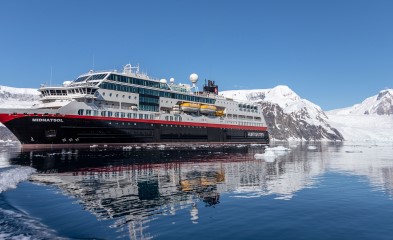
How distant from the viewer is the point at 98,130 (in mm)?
56719

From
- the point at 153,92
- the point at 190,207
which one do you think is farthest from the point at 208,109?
the point at 190,207

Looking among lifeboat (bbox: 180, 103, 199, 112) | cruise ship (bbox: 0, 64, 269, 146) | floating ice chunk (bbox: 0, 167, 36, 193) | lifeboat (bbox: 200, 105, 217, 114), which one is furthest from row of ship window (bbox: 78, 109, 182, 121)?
floating ice chunk (bbox: 0, 167, 36, 193)

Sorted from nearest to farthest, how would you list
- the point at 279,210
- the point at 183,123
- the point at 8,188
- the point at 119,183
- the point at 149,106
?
the point at 279,210 → the point at 8,188 → the point at 119,183 → the point at 149,106 → the point at 183,123

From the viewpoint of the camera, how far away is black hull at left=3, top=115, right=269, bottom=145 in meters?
51.9

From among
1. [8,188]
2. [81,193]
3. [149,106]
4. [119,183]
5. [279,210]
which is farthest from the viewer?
[149,106]

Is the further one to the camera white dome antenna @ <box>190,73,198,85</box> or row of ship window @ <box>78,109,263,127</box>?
white dome antenna @ <box>190,73,198,85</box>

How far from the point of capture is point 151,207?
547 inches

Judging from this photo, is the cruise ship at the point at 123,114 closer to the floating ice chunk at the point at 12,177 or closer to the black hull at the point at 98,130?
the black hull at the point at 98,130

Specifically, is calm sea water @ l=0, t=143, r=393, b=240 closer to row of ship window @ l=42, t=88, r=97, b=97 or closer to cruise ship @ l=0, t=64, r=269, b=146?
cruise ship @ l=0, t=64, r=269, b=146

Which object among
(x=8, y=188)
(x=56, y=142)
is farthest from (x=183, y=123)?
(x=8, y=188)

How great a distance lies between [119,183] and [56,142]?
38.1 m

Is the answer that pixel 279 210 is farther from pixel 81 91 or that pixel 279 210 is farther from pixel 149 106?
pixel 149 106

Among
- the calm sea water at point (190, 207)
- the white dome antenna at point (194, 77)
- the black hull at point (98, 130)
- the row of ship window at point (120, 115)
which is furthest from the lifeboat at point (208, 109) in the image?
the calm sea water at point (190, 207)

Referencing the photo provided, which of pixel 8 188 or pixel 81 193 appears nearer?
pixel 81 193
